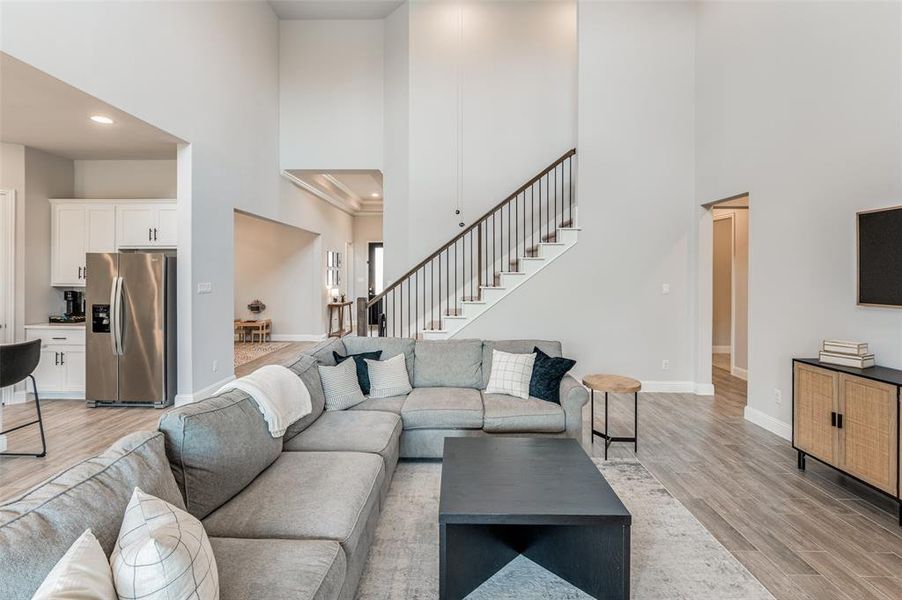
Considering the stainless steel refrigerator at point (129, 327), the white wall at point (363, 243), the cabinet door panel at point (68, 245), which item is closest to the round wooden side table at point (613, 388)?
the stainless steel refrigerator at point (129, 327)

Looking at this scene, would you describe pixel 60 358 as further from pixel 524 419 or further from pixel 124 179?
pixel 524 419

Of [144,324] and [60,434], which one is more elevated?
[144,324]

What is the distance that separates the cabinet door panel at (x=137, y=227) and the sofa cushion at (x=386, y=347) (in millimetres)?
3345

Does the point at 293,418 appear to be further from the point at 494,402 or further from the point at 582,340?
the point at 582,340

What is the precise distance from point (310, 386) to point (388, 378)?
735 millimetres

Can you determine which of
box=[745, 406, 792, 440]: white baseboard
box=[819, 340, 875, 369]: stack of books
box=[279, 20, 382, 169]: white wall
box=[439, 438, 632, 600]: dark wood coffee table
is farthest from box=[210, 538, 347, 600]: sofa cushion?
box=[279, 20, 382, 169]: white wall

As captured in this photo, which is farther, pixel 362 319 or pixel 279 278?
pixel 279 278

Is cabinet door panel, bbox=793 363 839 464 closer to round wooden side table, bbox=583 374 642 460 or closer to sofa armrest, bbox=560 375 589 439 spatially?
round wooden side table, bbox=583 374 642 460

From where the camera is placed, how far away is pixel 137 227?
5406mm

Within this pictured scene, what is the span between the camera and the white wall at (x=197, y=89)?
3.31 metres

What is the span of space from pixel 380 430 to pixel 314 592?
1.45 meters

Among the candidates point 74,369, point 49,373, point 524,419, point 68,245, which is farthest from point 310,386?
point 68,245

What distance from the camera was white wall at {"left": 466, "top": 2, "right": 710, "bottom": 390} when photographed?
17.6 feet

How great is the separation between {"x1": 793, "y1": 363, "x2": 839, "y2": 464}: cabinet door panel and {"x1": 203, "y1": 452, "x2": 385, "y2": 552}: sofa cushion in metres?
2.94
